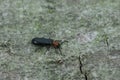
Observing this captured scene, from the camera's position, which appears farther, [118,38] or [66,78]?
[118,38]

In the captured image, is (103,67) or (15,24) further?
(15,24)

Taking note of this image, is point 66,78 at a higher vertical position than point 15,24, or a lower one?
lower

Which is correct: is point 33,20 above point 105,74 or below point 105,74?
above

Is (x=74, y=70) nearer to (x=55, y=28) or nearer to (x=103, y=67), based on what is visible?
(x=103, y=67)

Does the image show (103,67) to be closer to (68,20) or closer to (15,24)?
(68,20)

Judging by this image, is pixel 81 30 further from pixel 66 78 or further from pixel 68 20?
pixel 66 78

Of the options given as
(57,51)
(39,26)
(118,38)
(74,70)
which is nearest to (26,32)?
(39,26)

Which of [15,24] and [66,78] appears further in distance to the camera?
[15,24]

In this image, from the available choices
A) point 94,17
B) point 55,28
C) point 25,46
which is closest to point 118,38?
point 94,17
